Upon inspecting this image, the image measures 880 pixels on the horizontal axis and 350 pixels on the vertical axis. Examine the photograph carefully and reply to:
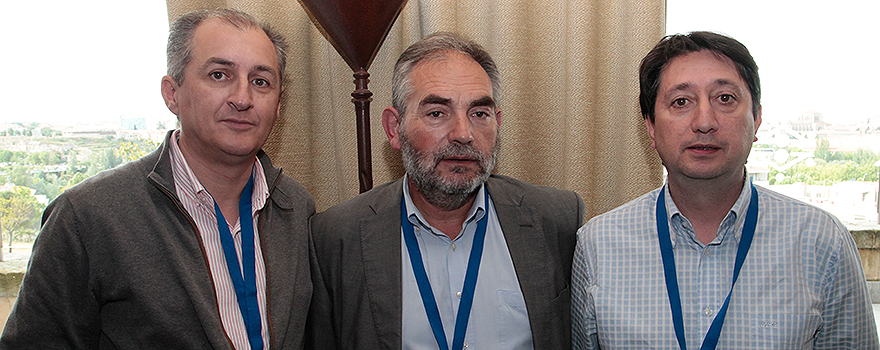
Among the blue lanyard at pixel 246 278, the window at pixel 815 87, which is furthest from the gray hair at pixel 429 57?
the window at pixel 815 87

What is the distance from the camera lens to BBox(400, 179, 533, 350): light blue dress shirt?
1.53 meters

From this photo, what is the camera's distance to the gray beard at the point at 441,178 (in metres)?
1.57

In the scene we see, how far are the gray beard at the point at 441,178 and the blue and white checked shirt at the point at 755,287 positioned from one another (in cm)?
45

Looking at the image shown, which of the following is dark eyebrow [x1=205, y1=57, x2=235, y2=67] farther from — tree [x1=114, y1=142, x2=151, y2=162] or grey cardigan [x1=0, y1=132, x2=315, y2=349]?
tree [x1=114, y1=142, x2=151, y2=162]

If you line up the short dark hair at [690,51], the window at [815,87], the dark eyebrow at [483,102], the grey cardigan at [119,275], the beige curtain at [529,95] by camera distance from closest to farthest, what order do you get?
the grey cardigan at [119,275]
the short dark hair at [690,51]
the dark eyebrow at [483,102]
the beige curtain at [529,95]
the window at [815,87]

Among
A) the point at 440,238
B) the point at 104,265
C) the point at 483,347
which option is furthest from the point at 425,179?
the point at 104,265

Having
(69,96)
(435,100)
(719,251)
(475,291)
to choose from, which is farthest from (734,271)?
(69,96)

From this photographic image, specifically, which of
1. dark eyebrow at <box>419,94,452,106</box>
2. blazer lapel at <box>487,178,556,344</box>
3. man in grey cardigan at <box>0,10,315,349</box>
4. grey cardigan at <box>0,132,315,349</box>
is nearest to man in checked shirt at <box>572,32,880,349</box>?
blazer lapel at <box>487,178,556,344</box>

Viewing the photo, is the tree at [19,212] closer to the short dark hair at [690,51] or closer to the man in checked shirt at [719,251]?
the man in checked shirt at [719,251]

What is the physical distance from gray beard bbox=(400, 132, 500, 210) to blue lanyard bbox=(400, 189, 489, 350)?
0.35ft

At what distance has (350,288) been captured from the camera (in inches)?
62.3

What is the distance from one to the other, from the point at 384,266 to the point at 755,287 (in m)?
0.98

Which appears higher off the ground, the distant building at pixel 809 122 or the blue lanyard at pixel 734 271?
the distant building at pixel 809 122

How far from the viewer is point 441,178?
1.58 m
